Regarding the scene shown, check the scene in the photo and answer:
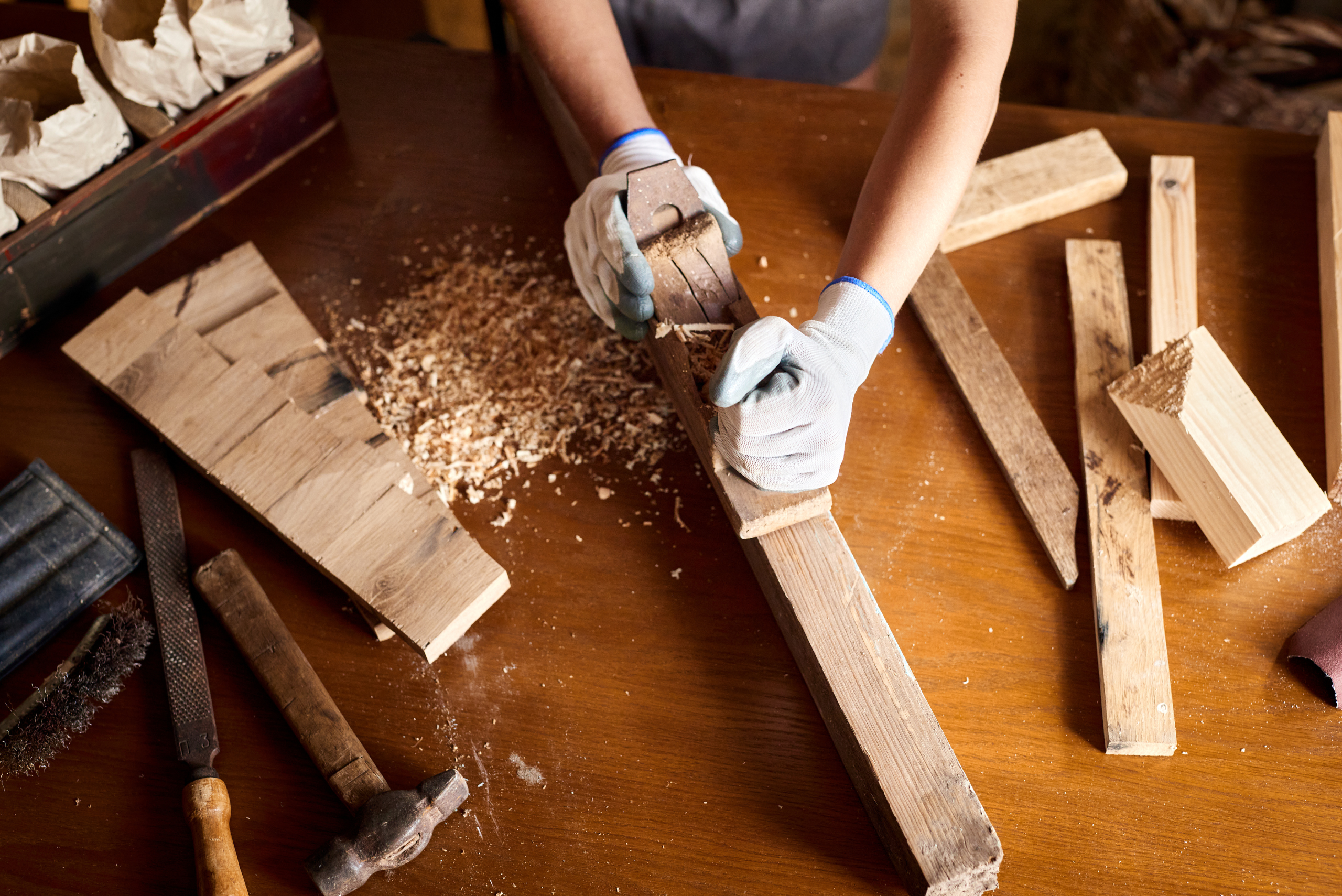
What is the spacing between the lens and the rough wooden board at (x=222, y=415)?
1265 millimetres

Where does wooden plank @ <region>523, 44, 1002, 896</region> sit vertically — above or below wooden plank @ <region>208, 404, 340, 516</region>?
below

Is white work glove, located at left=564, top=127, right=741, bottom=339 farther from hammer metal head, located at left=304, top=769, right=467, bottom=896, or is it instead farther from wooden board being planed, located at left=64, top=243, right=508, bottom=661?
hammer metal head, located at left=304, top=769, right=467, bottom=896

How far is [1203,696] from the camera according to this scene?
1.12 meters

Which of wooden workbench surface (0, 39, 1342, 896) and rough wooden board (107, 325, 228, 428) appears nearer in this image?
wooden workbench surface (0, 39, 1342, 896)

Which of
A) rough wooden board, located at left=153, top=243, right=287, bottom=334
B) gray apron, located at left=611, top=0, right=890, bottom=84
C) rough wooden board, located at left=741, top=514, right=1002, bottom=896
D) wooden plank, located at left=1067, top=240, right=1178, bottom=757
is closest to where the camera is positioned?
rough wooden board, located at left=741, top=514, right=1002, bottom=896

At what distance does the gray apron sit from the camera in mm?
1784

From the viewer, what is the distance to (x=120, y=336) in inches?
53.4

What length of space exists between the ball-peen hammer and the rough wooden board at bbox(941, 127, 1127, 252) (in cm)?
118

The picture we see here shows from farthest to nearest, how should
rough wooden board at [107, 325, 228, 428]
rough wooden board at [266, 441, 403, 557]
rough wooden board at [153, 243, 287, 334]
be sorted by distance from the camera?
1. rough wooden board at [153, 243, 287, 334]
2. rough wooden board at [107, 325, 228, 428]
3. rough wooden board at [266, 441, 403, 557]

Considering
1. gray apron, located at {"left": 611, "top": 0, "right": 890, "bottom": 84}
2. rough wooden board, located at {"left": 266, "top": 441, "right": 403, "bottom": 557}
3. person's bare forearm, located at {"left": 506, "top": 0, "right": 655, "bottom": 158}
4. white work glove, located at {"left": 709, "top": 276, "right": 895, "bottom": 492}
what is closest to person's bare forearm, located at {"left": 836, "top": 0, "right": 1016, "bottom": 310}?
white work glove, located at {"left": 709, "top": 276, "right": 895, "bottom": 492}

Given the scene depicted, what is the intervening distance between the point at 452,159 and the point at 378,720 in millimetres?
1051

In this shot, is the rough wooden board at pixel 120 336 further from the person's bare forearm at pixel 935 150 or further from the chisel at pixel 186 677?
the person's bare forearm at pixel 935 150

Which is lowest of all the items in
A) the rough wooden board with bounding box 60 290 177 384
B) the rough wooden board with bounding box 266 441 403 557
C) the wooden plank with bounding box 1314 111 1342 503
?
the wooden plank with bounding box 1314 111 1342 503

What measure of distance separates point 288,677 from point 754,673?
62cm
